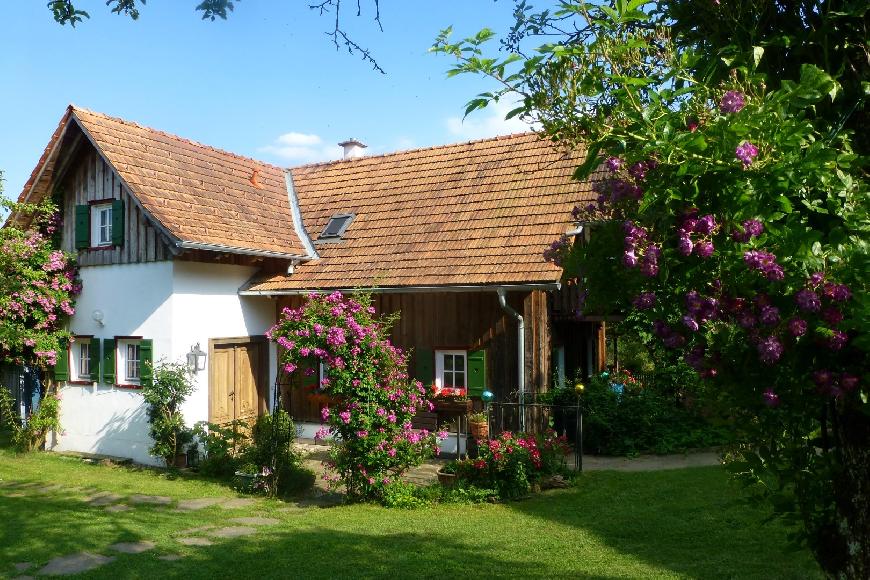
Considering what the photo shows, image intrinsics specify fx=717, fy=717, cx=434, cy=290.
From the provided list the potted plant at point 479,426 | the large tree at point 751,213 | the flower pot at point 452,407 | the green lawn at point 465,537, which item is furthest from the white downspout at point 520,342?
Answer: the large tree at point 751,213

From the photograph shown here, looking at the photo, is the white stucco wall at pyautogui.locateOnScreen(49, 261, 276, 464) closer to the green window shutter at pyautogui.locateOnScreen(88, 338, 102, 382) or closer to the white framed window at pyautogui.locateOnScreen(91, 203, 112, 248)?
the green window shutter at pyautogui.locateOnScreen(88, 338, 102, 382)

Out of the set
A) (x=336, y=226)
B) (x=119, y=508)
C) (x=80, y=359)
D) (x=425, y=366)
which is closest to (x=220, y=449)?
(x=119, y=508)

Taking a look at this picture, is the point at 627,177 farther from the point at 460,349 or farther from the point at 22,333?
the point at 22,333

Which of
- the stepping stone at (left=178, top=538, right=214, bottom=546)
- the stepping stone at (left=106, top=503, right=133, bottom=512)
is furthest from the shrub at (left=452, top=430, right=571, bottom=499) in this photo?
the stepping stone at (left=106, top=503, right=133, bottom=512)


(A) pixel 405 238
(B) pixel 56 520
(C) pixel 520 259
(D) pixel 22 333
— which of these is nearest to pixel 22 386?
(D) pixel 22 333

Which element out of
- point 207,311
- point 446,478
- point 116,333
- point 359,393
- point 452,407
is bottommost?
point 446,478

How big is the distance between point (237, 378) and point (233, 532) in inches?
238

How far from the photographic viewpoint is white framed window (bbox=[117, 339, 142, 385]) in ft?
45.3

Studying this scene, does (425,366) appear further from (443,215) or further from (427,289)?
(443,215)

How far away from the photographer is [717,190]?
288cm

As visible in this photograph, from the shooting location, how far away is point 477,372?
1281 centimetres

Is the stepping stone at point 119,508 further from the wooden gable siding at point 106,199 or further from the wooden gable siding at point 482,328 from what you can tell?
the wooden gable siding at point 482,328

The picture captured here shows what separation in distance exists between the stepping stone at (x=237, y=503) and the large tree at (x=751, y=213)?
783 cm

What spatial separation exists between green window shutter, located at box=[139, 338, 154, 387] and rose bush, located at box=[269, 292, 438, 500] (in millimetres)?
3927
